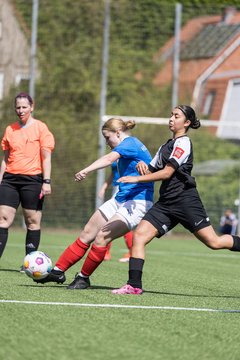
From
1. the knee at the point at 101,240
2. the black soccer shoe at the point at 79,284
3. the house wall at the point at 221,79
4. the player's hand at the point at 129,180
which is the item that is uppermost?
the house wall at the point at 221,79

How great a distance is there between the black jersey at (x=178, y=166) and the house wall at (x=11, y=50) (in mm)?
17511

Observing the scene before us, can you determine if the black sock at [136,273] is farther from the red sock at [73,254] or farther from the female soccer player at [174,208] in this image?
the red sock at [73,254]

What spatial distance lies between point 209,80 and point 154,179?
1931cm

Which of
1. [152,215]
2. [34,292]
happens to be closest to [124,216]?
[152,215]

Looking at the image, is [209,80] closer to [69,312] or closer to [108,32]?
[108,32]

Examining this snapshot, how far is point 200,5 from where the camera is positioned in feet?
87.0

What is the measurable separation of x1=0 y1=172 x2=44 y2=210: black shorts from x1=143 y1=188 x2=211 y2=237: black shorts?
247cm

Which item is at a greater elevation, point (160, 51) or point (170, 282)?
point (160, 51)

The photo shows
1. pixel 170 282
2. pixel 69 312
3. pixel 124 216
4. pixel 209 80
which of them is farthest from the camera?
pixel 209 80

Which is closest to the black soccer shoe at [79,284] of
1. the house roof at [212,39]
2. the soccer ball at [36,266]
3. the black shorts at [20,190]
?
the soccer ball at [36,266]

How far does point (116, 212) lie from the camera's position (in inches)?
353

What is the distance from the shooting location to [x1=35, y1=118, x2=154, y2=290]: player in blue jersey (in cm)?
885

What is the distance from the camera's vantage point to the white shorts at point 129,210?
8.86 metres

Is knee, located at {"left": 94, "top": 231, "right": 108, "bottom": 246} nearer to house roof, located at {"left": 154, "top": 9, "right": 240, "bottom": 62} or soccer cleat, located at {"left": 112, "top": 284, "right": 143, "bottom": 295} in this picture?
soccer cleat, located at {"left": 112, "top": 284, "right": 143, "bottom": 295}
